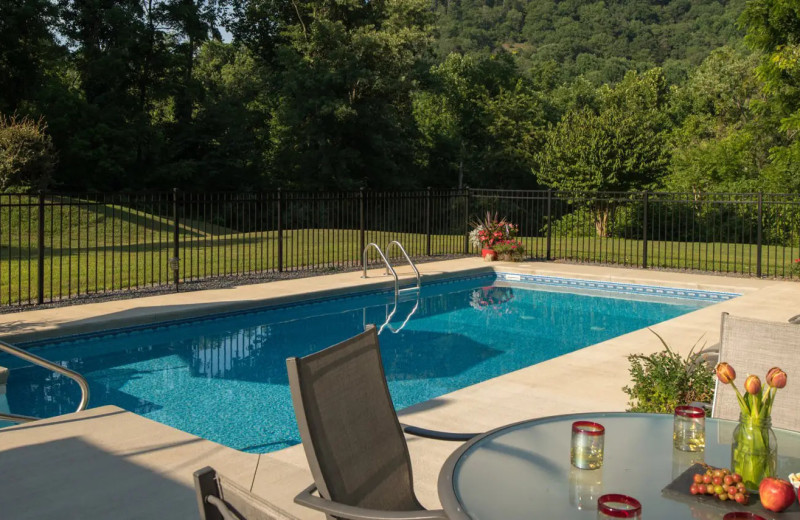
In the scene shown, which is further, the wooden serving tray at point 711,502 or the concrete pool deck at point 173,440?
the concrete pool deck at point 173,440

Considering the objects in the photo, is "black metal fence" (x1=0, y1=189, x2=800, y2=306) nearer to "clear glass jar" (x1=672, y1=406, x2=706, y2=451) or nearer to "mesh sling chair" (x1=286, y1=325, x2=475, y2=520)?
"mesh sling chair" (x1=286, y1=325, x2=475, y2=520)

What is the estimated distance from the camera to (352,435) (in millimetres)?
2426

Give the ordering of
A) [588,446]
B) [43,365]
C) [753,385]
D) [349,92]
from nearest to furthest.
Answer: [753,385], [588,446], [43,365], [349,92]

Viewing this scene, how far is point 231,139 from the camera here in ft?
105

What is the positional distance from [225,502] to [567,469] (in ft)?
3.70

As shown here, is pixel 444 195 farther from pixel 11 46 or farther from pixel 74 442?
pixel 11 46

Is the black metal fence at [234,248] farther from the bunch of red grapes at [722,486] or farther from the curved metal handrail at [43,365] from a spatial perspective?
the bunch of red grapes at [722,486]

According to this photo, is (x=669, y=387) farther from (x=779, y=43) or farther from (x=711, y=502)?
(x=779, y=43)

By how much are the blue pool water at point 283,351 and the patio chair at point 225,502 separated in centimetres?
387

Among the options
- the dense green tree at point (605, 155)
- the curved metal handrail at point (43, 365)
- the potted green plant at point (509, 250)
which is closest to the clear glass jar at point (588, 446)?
the curved metal handrail at point (43, 365)

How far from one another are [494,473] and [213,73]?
4254 centimetres

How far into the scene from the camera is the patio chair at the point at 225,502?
1.68m

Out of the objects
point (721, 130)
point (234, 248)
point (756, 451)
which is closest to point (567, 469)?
point (756, 451)

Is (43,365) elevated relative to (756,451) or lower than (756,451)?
lower
